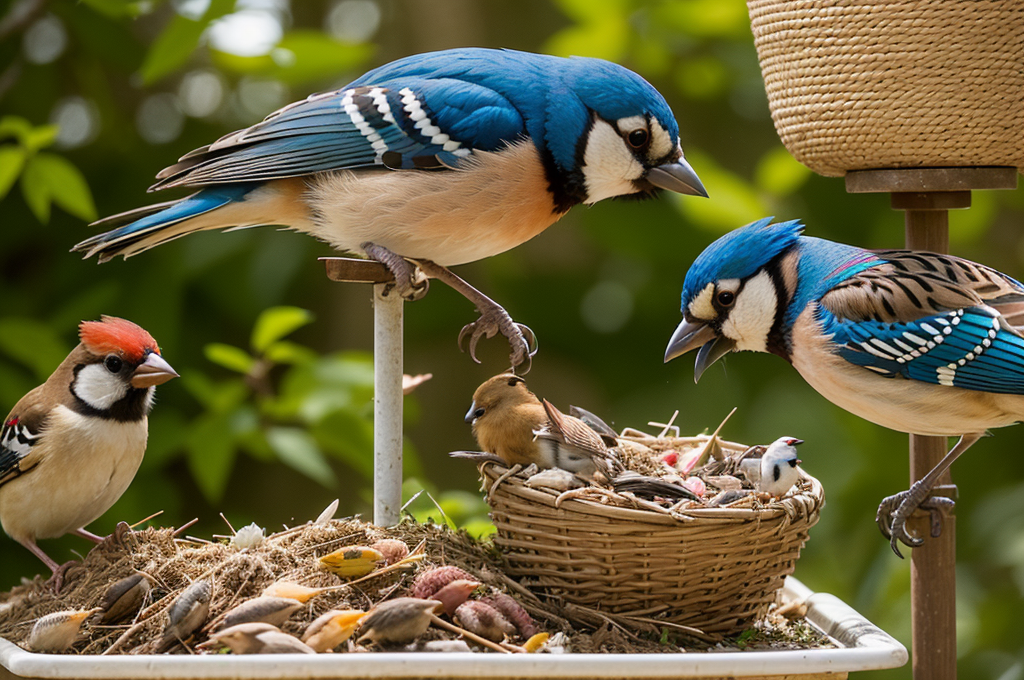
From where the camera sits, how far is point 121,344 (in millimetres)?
1716

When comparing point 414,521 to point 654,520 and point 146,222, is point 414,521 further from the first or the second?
point 146,222

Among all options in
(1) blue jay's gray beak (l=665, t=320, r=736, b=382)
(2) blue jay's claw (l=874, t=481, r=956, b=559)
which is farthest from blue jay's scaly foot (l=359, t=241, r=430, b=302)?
(2) blue jay's claw (l=874, t=481, r=956, b=559)

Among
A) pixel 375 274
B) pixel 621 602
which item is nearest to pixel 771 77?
pixel 375 274

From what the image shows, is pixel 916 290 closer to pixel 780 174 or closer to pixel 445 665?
pixel 445 665

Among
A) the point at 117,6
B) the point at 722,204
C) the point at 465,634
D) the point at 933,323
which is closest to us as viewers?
the point at 465,634

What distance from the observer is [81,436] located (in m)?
1.69

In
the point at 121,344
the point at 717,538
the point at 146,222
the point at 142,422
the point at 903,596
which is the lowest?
the point at 903,596

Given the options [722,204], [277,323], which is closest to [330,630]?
[277,323]

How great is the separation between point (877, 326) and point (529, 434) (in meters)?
0.57

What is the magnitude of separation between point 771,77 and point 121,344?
1216mm

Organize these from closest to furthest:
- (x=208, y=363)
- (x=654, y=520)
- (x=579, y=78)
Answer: (x=654, y=520) < (x=579, y=78) < (x=208, y=363)

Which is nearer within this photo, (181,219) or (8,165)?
(181,219)

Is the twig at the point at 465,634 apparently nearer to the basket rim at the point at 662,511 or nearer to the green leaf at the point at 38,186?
the basket rim at the point at 662,511

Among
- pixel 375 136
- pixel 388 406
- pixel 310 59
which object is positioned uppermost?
pixel 310 59
